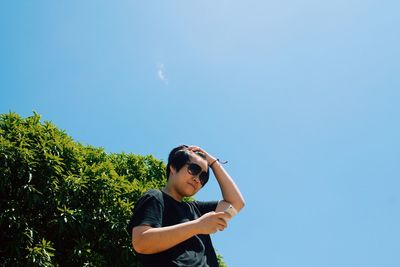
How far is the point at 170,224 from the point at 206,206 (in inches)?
21.9

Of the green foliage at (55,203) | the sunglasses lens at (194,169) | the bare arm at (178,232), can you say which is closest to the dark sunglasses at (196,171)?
the sunglasses lens at (194,169)

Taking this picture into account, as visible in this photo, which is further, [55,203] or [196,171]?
[55,203]

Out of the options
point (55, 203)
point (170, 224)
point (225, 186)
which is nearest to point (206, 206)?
point (225, 186)

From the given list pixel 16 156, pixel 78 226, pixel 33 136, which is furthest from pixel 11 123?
pixel 78 226

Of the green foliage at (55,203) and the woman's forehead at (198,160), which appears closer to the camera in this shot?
the woman's forehead at (198,160)

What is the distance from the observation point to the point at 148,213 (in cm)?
225

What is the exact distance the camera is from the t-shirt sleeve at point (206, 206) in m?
2.88

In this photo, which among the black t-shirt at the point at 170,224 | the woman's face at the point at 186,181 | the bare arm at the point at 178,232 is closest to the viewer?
the bare arm at the point at 178,232

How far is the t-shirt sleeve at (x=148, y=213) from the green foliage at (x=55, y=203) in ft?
9.38

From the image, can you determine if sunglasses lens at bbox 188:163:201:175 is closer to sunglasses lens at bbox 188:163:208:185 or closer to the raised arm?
sunglasses lens at bbox 188:163:208:185

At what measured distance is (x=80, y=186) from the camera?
17.1 ft

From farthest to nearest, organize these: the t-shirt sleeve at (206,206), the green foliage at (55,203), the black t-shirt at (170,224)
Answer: the green foliage at (55,203), the t-shirt sleeve at (206,206), the black t-shirt at (170,224)

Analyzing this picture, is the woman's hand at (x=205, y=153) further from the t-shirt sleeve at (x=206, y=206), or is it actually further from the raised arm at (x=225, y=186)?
the t-shirt sleeve at (x=206, y=206)

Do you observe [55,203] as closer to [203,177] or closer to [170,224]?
[203,177]
